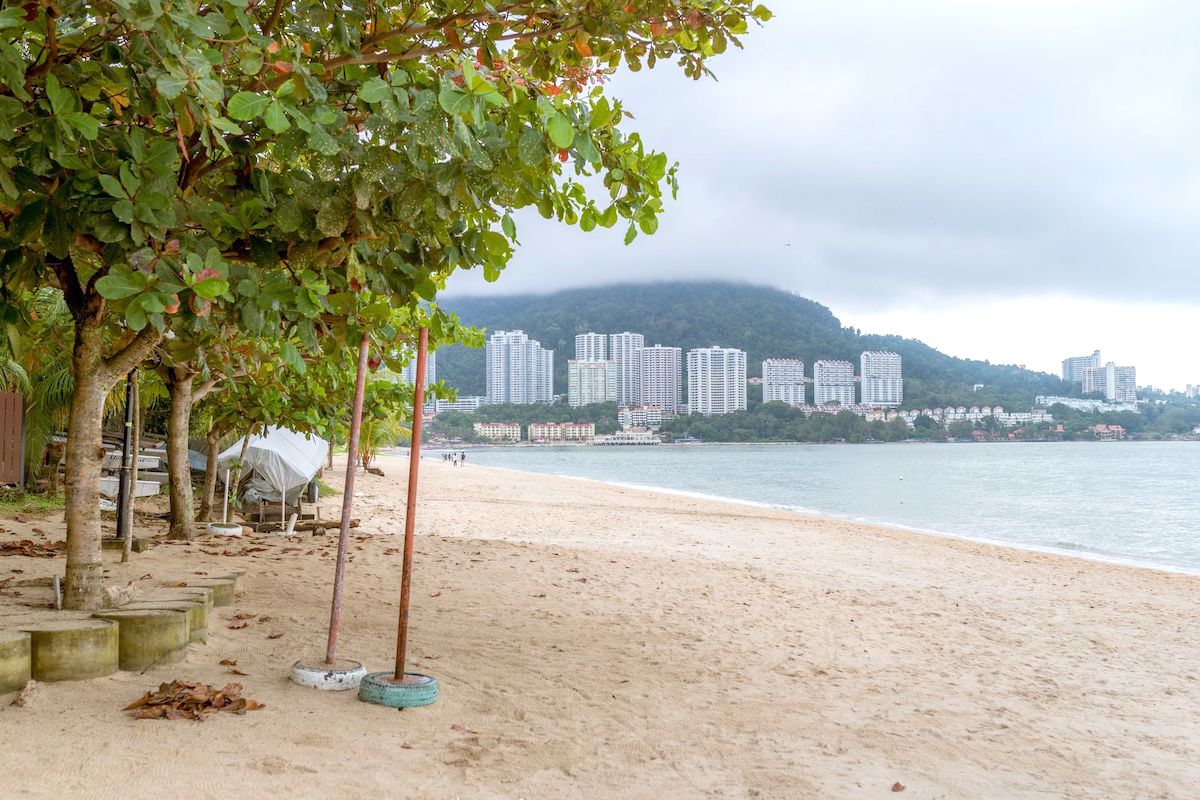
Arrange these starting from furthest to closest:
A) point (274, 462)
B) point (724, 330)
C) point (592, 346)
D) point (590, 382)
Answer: point (592, 346) < point (590, 382) < point (724, 330) < point (274, 462)

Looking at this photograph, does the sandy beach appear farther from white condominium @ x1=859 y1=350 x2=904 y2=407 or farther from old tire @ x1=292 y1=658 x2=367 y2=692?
white condominium @ x1=859 y1=350 x2=904 y2=407

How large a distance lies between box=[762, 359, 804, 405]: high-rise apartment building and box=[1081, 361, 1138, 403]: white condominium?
47254 millimetres

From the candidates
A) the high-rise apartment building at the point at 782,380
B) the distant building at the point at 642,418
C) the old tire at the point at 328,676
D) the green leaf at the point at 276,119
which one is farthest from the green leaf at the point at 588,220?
the distant building at the point at 642,418

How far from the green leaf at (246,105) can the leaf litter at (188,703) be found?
8.13 ft

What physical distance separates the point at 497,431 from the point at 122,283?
130 meters

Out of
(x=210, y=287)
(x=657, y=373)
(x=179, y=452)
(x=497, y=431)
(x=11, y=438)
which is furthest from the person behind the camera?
(x=657, y=373)

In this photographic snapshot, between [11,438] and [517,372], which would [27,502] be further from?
[517,372]

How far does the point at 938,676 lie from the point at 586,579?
4.03 m

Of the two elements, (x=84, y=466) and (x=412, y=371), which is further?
(x=412, y=371)

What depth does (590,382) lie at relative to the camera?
512ft

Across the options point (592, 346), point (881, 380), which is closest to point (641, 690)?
point (881, 380)

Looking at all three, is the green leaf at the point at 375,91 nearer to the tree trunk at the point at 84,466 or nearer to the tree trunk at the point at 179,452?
the tree trunk at the point at 84,466

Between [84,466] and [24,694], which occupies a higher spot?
[84,466]

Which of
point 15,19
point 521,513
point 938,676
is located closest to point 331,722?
point 15,19
